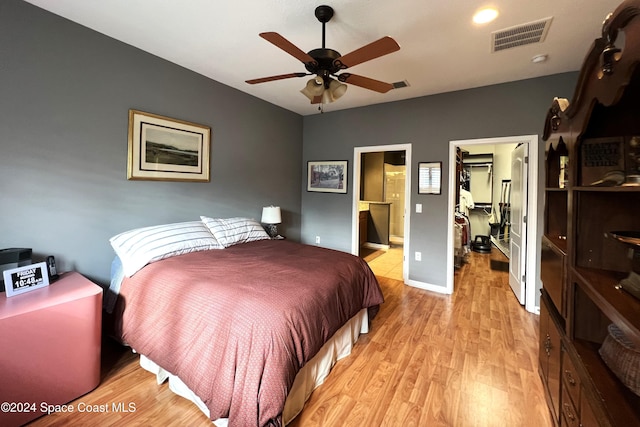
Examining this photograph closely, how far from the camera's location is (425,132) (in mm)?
3752

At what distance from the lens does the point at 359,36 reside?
7.56 feet

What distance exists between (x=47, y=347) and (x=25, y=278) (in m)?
0.52

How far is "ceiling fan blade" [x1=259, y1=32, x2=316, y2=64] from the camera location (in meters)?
1.62

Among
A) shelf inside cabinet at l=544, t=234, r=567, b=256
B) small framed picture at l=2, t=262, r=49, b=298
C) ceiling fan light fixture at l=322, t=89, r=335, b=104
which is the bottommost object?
small framed picture at l=2, t=262, r=49, b=298

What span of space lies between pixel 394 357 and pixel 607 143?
6.45 feet

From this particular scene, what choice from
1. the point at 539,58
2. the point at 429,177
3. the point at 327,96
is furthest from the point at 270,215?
the point at 539,58

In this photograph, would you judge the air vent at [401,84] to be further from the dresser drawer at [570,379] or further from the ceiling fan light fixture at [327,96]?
the dresser drawer at [570,379]

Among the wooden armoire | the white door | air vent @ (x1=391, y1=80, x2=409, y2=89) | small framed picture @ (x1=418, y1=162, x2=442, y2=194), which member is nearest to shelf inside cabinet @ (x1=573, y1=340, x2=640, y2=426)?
the wooden armoire

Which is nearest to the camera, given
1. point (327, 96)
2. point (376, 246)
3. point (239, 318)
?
point (239, 318)

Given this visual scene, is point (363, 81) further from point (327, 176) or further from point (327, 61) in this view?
point (327, 176)

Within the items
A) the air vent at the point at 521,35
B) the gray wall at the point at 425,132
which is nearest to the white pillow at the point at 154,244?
the gray wall at the point at 425,132

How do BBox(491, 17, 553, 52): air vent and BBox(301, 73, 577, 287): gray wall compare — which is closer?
BBox(491, 17, 553, 52): air vent

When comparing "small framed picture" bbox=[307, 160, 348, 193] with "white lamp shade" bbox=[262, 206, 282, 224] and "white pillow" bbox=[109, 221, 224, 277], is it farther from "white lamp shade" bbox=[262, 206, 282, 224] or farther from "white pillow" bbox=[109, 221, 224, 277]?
"white pillow" bbox=[109, 221, 224, 277]

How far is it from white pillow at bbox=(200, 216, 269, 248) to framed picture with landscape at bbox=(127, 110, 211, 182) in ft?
1.98
